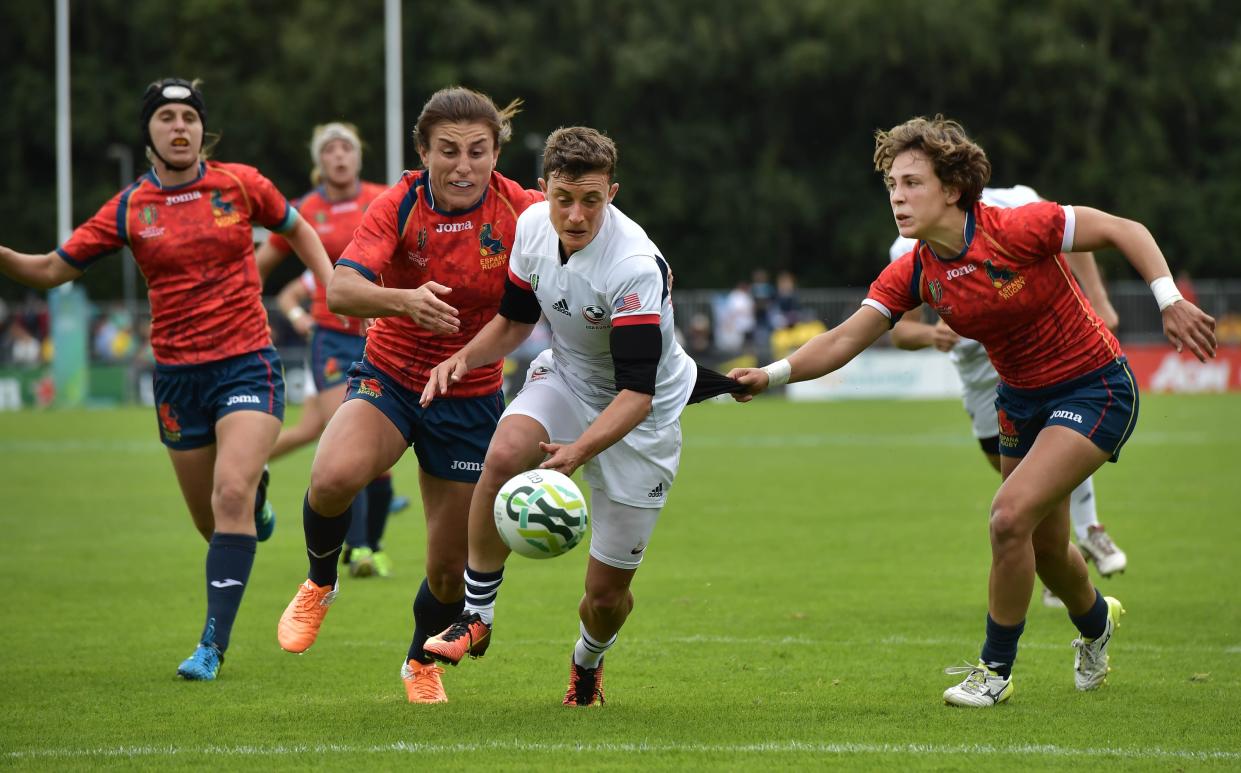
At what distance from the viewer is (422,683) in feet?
22.1

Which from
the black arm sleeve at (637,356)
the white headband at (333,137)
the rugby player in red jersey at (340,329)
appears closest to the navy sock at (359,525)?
the rugby player in red jersey at (340,329)

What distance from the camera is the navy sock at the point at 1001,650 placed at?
21.6 feet

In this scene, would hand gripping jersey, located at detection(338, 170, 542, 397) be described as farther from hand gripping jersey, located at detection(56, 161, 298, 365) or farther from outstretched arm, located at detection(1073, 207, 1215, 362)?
outstretched arm, located at detection(1073, 207, 1215, 362)

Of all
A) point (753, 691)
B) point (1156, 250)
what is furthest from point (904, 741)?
point (1156, 250)

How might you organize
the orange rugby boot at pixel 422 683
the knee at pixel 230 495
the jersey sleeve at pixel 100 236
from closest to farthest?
the orange rugby boot at pixel 422 683 → the knee at pixel 230 495 → the jersey sleeve at pixel 100 236

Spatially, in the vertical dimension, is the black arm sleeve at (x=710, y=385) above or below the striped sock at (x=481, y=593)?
above

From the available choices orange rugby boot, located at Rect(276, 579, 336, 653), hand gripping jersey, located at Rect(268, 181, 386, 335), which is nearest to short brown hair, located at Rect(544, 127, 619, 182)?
orange rugby boot, located at Rect(276, 579, 336, 653)

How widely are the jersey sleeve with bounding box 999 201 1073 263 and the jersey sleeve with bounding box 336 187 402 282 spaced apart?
2391mm

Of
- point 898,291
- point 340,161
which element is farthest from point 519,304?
point 340,161

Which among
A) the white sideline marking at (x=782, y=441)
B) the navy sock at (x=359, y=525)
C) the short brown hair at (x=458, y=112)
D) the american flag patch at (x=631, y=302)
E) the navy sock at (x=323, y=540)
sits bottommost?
the white sideline marking at (x=782, y=441)

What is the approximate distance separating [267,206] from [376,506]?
322 centimetres

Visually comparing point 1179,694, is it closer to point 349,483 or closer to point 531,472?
point 531,472

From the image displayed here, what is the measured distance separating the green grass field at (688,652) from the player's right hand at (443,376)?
4.06 ft

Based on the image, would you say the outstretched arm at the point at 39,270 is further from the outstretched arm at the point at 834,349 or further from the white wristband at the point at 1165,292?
the white wristband at the point at 1165,292
